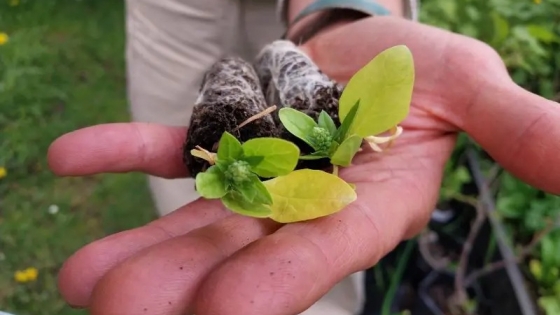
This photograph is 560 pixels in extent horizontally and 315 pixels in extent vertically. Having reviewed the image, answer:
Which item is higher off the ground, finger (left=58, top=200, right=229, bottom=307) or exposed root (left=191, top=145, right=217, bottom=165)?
exposed root (left=191, top=145, right=217, bottom=165)

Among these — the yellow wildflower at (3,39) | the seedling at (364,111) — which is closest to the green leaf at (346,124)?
the seedling at (364,111)

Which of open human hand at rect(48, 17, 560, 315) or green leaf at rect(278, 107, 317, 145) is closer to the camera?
open human hand at rect(48, 17, 560, 315)

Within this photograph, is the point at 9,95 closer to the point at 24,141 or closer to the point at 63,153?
the point at 24,141

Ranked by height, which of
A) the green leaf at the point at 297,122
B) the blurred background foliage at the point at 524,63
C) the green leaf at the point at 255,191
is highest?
the green leaf at the point at 297,122

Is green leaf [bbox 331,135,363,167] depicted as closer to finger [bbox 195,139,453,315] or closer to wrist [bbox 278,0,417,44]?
finger [bbox 195,139,453,315]

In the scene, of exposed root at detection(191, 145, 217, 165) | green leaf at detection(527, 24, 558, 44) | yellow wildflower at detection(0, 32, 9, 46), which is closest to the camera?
exposed root at detection(191, 145, 217, 165)

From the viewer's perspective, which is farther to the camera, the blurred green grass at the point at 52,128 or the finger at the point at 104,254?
the blurred green grass at the point at 52,128

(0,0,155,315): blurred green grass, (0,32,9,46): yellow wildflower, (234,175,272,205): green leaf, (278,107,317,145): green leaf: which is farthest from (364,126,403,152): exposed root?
(0,32,9,46): yellow wildflower

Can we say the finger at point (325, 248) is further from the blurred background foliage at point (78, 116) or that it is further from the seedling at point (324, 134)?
the blurred background foliage at point (78, 116)

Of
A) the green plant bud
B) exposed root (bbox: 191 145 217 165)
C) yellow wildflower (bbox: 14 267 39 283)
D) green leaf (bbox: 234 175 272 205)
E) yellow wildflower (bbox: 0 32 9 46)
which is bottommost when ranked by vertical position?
yellow wildflower (bbox: 14 267 39 283)
